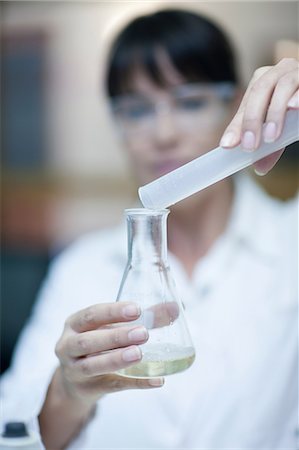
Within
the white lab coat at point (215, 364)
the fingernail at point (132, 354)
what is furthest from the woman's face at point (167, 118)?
the fingernail at point (132, 354)

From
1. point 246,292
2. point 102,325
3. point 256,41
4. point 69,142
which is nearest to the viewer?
point 102,325

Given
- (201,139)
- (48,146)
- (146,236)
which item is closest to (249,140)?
(146,236)

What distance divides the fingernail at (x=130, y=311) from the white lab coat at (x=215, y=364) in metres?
0.21

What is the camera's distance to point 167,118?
1037 mm

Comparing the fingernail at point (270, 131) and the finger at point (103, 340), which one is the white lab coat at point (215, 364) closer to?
the finger at point (103, 340)

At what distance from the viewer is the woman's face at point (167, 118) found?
1.00m

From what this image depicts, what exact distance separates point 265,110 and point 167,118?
1.56 ft

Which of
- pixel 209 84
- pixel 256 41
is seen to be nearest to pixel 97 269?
pixel 209 84

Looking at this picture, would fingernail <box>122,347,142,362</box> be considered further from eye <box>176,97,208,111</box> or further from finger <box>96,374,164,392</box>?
eye <box>176,97,208,111</box>

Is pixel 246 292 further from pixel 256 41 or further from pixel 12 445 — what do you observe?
pixel 256 41

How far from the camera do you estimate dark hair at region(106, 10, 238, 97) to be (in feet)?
3.53

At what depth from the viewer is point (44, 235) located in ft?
6.09

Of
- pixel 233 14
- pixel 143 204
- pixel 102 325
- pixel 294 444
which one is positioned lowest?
pixel 294 444

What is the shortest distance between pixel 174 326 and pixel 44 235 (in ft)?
4.14
